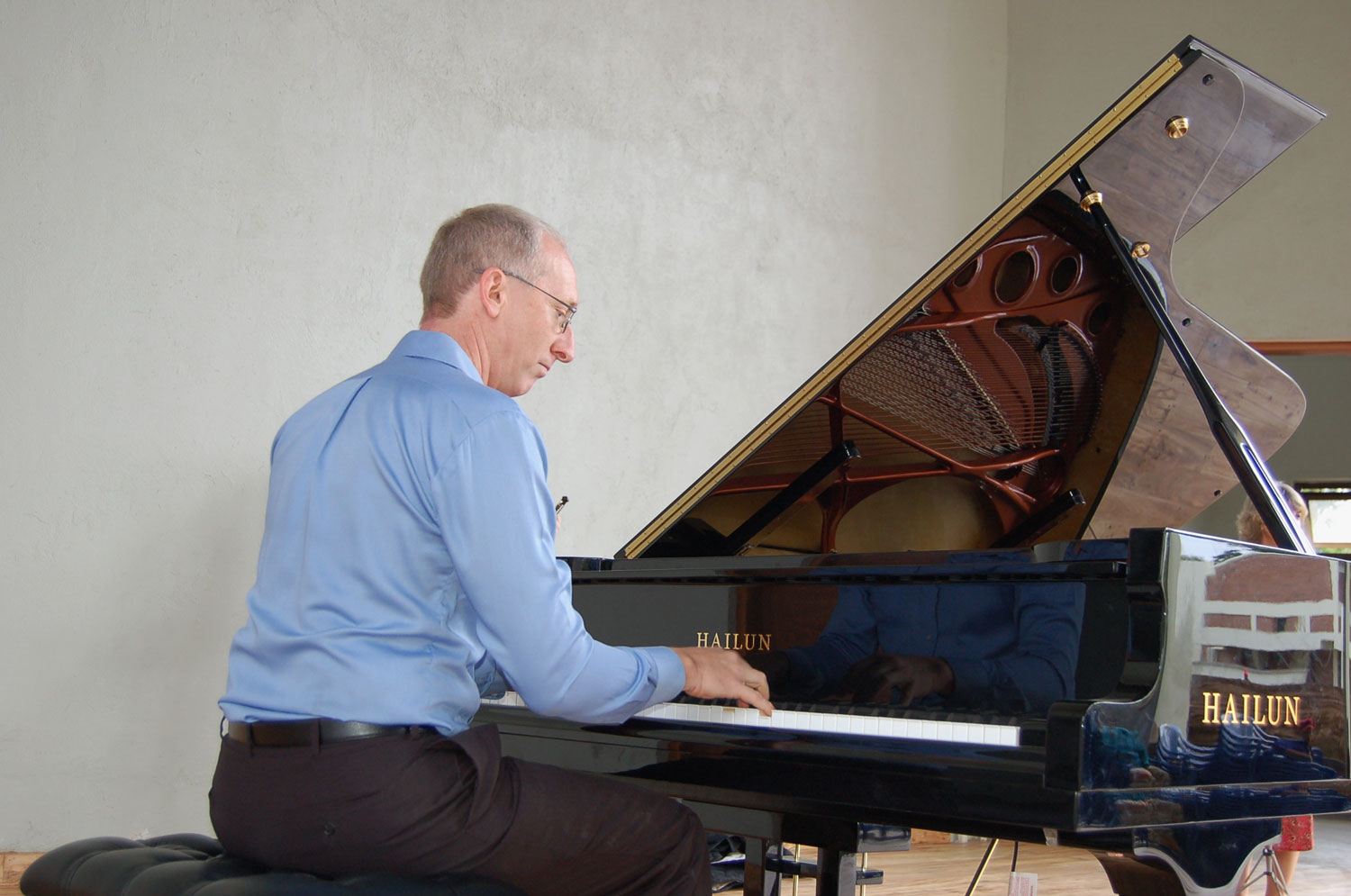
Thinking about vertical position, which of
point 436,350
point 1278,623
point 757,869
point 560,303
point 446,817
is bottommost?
point 757,869

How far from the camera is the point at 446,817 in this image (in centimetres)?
149

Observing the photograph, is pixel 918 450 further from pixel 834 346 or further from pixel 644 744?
pixel 834 346

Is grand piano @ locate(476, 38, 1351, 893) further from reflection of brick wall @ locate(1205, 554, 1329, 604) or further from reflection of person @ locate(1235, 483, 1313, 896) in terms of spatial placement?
reflection of person @ locate(1235, 483, 1313, 896)

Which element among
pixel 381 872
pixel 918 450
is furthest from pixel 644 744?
pixel 918 450

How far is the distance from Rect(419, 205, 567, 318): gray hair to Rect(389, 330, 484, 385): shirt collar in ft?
0.29

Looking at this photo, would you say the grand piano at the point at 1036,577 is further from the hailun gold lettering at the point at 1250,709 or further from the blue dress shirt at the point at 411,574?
the blue dress shirt at the point at 411,574

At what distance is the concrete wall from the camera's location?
355 centimetres

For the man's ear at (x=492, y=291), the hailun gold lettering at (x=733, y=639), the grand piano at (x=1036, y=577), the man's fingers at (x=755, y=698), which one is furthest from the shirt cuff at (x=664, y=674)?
the man's ear at (x=492, y=291)

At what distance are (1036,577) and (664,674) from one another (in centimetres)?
64

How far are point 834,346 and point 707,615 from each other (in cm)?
373

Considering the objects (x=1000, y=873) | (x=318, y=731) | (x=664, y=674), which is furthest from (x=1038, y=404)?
(x=1000, y=873)

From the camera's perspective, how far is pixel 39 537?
3.51 metres

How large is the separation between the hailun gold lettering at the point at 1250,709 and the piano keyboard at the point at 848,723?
293 millimetres

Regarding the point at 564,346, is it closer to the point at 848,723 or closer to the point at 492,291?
the point at 492,291
